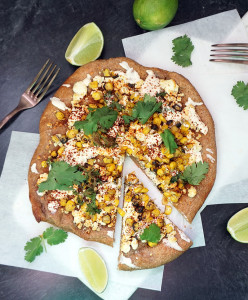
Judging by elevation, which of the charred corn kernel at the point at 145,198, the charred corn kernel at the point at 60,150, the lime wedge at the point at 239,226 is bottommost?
the lime wedge at the point at 239,226

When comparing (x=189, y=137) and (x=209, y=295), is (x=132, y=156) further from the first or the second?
(x=209, y=295)

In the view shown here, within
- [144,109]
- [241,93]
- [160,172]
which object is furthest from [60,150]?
[241,93]

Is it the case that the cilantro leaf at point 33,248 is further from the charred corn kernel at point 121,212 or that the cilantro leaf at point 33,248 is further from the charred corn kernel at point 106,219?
the charred corn kernel at point 121,212

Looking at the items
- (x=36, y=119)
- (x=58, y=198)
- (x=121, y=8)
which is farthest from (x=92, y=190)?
(x=121, y=8)

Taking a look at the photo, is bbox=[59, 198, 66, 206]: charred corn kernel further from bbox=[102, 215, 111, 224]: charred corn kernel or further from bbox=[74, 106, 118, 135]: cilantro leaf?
bbox=[74, 106, 118, 135]: cilantro leaf

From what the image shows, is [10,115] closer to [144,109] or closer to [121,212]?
[144,109]

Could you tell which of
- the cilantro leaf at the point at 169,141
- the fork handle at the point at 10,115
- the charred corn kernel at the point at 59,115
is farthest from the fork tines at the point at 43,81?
the cilantro leaf at the point at 169,141
